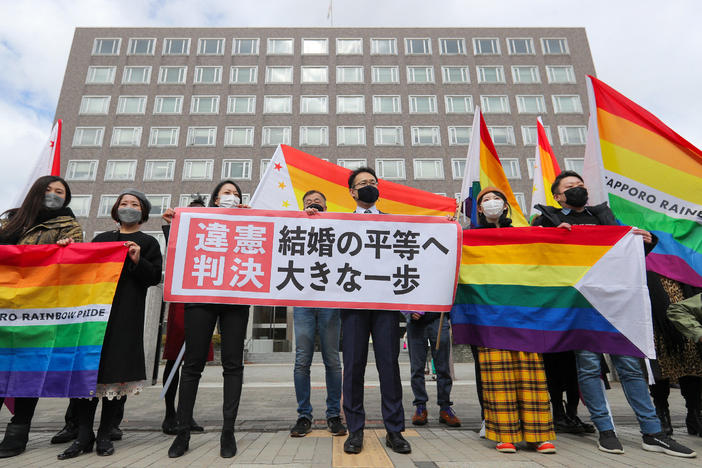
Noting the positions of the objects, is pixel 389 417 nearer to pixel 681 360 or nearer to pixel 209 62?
pixel 681 360

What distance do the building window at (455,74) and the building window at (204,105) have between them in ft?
66.3

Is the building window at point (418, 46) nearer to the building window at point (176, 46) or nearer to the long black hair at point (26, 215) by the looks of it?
the building window at point (176, 46)

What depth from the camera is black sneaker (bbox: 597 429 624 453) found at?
3253mm

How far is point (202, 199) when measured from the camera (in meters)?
4.85

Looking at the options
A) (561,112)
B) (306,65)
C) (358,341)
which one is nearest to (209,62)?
(306,65)

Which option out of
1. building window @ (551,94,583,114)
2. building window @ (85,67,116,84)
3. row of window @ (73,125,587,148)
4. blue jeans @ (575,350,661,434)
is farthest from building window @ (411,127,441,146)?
blue jeans @ (575,350,661,434)

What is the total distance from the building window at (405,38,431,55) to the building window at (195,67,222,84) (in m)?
17.1

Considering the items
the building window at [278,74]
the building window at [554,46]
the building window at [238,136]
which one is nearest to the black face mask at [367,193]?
the building window at [238,136]

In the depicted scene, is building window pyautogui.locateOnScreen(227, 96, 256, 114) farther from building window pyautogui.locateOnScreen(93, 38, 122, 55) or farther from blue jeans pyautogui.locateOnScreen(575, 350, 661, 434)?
blue jeans pyautogui.locateOnScreen(575, 350, 661, 434)

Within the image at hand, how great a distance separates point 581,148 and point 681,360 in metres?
34.6

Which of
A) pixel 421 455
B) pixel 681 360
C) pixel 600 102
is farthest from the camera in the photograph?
pixel 600 102

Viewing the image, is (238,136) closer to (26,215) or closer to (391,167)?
(391,167)

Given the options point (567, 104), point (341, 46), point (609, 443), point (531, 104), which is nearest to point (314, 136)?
point (341, 46)

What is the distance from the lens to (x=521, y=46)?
120 feet
